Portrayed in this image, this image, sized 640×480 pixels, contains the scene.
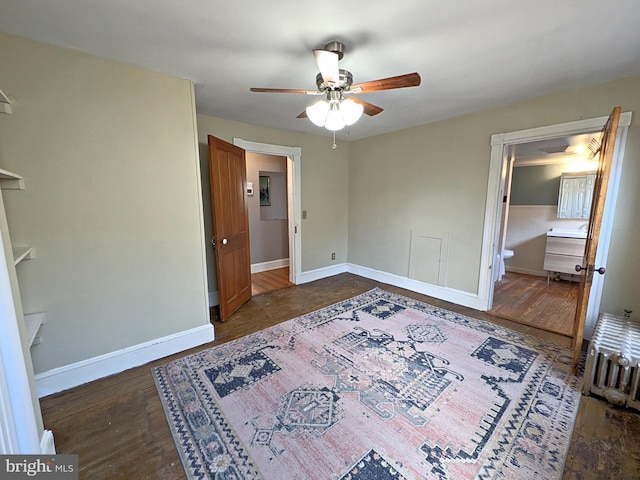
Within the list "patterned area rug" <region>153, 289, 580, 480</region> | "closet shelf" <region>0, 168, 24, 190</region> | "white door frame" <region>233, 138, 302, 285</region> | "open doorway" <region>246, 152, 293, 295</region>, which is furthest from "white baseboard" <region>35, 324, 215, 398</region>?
"open doorway" <region>246, 152, 293, 295</region>

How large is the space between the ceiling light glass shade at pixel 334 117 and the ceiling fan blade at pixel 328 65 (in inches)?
5.7

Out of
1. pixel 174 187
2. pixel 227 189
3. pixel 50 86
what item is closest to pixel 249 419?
pixel 174 187

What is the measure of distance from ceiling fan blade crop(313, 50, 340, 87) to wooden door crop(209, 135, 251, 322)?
1.62m

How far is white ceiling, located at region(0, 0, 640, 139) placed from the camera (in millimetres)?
1394

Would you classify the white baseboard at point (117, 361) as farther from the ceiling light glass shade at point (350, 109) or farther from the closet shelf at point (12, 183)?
the ceiling light glass shade at point (350, 109)

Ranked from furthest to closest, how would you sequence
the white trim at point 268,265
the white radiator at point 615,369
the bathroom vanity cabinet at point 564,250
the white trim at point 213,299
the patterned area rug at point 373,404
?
the white trim at point 268,265
the bathroom vanity cabinet at point 564,250
the white trim at point 213,299
the white radiator at point 615,369
the patterned area rug at point 373,404

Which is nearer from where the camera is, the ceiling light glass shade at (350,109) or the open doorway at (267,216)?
the ceiling light glass shade at (350,109)

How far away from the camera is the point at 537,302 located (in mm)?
3539

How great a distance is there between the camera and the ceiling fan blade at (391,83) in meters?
1.46

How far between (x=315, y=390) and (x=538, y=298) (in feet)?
11.8

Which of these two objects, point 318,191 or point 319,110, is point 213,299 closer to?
point 318,191

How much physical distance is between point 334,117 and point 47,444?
2463 millimetres

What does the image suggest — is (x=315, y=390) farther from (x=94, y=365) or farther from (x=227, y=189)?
(x=227, y=189)

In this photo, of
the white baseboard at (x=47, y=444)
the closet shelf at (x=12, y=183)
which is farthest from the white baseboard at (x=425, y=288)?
the closet shelf at (x=12, y=183)
